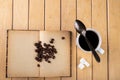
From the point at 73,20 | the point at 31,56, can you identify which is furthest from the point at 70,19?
the point at 31,56

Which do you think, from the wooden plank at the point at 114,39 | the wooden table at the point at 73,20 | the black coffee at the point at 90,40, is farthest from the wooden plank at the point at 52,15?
the wooden plank at the point at 114,39

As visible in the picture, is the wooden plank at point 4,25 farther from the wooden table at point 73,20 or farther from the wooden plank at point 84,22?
the wooden plank at point 84,22

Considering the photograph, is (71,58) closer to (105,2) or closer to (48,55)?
(48,55)

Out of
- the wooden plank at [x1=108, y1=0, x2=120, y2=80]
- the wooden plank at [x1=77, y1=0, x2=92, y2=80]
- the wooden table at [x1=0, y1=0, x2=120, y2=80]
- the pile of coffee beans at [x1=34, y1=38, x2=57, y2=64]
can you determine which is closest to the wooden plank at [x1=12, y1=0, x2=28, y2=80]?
the wooden table at [x1=0, y1=0, x2=120, y2=80]

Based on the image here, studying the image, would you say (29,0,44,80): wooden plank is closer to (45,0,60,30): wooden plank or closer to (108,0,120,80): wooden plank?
(45,0,60,30): wooden plank

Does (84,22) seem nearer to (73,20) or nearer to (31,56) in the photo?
(73,20)

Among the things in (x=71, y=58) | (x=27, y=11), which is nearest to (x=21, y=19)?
(x=27, y=11)

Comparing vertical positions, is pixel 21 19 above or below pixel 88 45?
above
